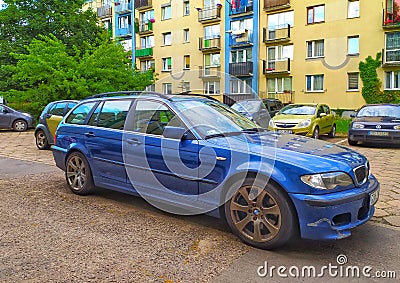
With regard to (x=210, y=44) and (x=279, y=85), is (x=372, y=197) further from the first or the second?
(x=210, y=44)

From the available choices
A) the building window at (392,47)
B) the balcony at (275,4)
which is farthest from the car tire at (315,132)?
the balcony at (275,4)

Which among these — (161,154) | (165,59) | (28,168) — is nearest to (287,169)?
(161,154)

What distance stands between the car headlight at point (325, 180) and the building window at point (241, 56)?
92.9ft

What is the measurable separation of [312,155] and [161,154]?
178 cm

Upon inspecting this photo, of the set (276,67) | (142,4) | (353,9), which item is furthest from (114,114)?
(142,4)

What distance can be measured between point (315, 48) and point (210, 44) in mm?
9322

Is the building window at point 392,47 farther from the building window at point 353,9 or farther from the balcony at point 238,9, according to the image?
the balcony at point 238,9

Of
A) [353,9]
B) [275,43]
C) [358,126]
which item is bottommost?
[358,126]

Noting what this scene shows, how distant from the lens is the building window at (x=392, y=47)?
2459cm

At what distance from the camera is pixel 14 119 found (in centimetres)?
1906

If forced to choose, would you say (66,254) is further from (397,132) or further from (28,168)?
(397,132)

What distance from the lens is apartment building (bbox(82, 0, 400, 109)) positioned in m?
25.3

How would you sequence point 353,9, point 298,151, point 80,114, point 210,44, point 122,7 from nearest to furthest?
point 298,151
point 80,114
point 353,9
point 210,44
point 122,7

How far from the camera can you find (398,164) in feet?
30.2
